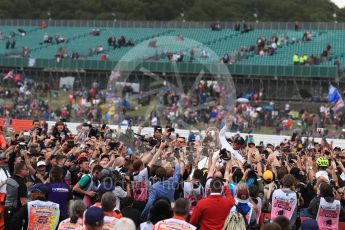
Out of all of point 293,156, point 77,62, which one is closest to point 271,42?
point 77,62

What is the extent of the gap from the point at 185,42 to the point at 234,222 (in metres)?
45.4

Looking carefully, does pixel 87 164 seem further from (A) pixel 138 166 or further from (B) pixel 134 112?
(B) pixel 134 112

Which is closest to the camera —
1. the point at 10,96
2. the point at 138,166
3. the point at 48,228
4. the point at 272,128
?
the point at 48,228

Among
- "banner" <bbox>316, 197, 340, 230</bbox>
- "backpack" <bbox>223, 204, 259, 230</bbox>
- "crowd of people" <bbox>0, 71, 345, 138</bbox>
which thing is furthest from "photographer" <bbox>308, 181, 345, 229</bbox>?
"crowd of people" <bbox>0, 71, 345, 138</bbox>

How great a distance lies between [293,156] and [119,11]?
77224mm

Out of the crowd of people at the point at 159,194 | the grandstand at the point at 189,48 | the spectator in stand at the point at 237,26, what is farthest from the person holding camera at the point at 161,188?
the spectator in stand at the point at 237,26

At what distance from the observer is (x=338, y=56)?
2063 inches

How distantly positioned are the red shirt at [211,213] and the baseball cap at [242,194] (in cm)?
58

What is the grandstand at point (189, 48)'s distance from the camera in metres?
49.8

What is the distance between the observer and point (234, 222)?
11.2m

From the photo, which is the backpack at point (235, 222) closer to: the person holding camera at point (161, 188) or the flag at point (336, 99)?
the person holding camera at point (161, 188)

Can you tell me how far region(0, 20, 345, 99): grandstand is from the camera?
49844 millimetres

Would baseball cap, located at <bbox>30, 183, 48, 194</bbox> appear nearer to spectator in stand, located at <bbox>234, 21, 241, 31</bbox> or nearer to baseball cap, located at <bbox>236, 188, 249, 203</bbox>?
baseball cap, located at <bbox>236, 188, 249, 203</bbox>

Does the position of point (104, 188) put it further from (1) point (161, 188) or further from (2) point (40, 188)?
(1) point (161, 188)
